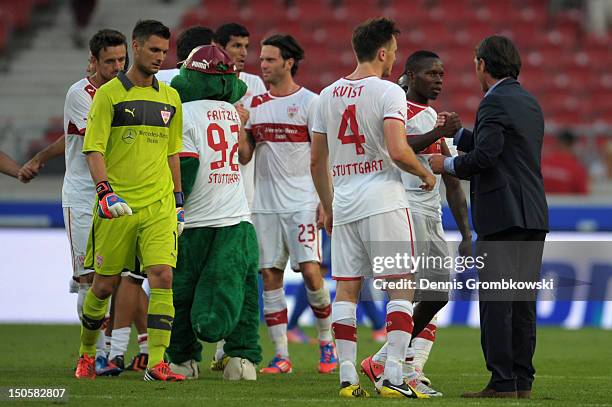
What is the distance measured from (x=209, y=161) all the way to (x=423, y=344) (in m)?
1.96

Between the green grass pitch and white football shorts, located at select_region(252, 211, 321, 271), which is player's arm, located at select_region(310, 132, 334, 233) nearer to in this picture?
the green grass pitch

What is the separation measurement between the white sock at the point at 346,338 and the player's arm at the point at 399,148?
0.92 m

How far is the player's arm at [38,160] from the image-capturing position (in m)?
9.32

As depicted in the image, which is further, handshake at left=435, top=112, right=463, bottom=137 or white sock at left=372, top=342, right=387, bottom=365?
white sock at left=372, top=342, right=387, bottom=365

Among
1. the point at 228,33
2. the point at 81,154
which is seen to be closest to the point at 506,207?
the point at 81,154

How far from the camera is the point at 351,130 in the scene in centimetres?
728

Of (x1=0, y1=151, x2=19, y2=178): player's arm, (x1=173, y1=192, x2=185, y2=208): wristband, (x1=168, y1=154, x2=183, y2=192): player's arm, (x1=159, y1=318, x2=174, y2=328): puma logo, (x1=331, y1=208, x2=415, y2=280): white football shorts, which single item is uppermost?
(x1=168, y1=154, x2=183, y2=192): player's arm

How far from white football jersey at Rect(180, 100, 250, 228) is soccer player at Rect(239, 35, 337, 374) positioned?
112 cm

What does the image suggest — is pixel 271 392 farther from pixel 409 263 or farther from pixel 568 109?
pixel 568 109

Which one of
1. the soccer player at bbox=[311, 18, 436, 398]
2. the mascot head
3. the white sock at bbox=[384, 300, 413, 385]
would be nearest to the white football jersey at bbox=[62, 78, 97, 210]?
the mascot head

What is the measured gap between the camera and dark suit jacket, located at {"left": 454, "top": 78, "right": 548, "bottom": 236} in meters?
7.03

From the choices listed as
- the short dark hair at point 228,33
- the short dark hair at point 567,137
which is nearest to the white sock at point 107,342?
the short dark hair at point 228,33

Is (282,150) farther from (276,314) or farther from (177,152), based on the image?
(177,152)

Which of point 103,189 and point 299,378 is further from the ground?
point 103,189
